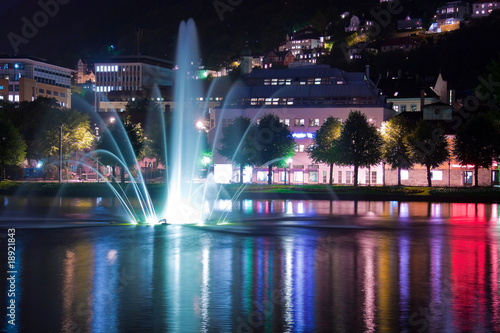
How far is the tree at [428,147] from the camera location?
87.2 meters

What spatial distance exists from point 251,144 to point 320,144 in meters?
10.3

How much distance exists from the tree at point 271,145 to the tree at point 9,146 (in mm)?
33630

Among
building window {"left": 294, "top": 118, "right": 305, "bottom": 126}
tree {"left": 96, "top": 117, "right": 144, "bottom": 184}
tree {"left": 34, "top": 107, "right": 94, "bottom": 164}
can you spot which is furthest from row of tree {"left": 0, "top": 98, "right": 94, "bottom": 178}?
building window {"left": 294, "top": 118, "right": 305, "bottom": 126}

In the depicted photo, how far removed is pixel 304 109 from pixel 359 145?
68.0 ft

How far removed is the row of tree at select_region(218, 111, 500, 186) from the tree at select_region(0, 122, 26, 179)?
2953 centimetres

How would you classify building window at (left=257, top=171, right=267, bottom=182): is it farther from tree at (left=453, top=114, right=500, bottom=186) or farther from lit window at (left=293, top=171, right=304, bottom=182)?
tree at (left=453, top=114, right=500, bottom=186)

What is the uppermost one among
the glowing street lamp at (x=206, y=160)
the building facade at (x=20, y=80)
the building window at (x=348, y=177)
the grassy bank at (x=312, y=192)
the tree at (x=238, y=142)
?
the building facade at (x=20, y=80)

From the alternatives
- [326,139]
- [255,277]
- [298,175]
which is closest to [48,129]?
[298,175]

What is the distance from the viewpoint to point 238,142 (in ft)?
316

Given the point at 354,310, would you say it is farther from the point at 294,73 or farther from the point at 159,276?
the point at 294,73

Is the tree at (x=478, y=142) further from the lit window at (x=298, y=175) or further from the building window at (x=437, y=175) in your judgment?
the lit window at (x=298, y=175)

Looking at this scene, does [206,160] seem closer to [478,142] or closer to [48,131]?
[48,131]

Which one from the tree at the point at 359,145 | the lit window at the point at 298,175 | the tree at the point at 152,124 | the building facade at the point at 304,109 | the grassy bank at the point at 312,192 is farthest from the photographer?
the lit window at the point at 298,175

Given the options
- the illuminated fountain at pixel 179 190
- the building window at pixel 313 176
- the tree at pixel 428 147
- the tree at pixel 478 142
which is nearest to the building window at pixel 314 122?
the building window at pixel 313 176
